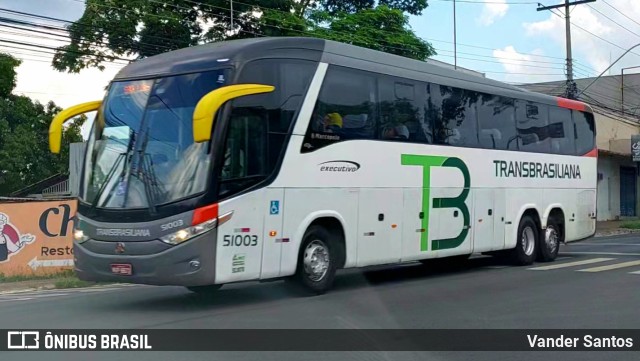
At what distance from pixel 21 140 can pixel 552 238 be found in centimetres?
2715

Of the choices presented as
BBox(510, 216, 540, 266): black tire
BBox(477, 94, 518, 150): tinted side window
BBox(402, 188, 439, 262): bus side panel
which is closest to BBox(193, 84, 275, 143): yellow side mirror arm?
BBox(402, 188, 439, 262): bus side panel

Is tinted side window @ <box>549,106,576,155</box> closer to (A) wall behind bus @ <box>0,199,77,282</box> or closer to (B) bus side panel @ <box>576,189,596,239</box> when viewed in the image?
(B) bus side panel @ <box>576,189,596,239</box>

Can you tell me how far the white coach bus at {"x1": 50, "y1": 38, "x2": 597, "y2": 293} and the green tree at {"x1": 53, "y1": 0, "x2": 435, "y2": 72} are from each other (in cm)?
1275

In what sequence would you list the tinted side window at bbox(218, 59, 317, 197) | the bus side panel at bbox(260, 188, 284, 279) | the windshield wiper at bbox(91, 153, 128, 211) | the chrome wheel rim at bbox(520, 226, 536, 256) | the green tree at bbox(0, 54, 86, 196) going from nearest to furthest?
1. the tinted side window at bbox(218, 59, 317, 197)
2. the windshield wiper at bbox(91, 153, 128, 211)
3. the bus side panel at bbox(260, 188, 284, 279)
4. the chrome wheel rim at bbox(520, 226, 536, 256)
5. the green tree at bbox(0, 54, 86, 196)

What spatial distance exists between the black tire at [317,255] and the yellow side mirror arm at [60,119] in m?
3.83

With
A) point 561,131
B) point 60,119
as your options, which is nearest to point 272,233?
point 60,119

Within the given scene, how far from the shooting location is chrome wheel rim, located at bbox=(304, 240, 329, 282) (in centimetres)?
1147

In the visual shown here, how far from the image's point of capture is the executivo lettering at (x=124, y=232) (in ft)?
32.6

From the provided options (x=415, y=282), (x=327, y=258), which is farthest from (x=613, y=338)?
(x=415, y=282)

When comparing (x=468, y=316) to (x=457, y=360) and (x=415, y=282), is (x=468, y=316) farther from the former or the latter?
Result: (x=415, y=282)

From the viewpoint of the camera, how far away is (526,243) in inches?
667

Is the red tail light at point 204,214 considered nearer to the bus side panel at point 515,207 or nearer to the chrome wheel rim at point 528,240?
the bus side panel at point 515,207

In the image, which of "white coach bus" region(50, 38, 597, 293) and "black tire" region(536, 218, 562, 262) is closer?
"white coach bus" region(50, 38, 597, 293)

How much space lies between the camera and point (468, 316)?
962 centimetres
